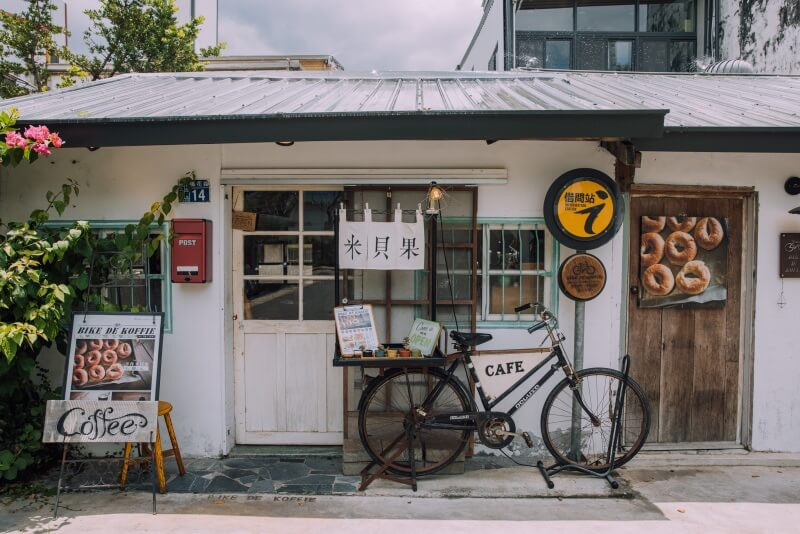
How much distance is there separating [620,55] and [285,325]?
973 centimetres

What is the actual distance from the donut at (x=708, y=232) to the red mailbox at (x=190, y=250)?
4.65 m

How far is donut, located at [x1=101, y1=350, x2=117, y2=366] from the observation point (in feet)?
14.5

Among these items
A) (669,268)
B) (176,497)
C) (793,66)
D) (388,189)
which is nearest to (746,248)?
(669,268)

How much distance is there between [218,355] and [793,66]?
8.86m

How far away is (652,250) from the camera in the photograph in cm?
521

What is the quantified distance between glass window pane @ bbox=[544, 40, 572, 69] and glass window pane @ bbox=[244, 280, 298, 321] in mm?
8454

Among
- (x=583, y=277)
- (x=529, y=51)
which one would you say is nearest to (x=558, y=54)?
(x=529, y=51)

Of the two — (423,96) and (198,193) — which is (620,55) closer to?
(423,96)

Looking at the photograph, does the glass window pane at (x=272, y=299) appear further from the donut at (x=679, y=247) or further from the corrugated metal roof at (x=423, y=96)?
the donut at (x=679, y=247)

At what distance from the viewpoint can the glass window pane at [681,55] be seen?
439 inches

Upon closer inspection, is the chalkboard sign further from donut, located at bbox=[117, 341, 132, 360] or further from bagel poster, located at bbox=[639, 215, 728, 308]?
donut, located at bbox=[117, 341, 132, 360]

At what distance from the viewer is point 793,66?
7977mm

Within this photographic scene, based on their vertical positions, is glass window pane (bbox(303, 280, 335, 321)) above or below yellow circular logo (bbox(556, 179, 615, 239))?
below

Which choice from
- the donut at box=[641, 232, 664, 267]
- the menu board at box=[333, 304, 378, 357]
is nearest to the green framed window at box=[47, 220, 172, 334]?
the menu board at box=[333, 304, 378, 357]
